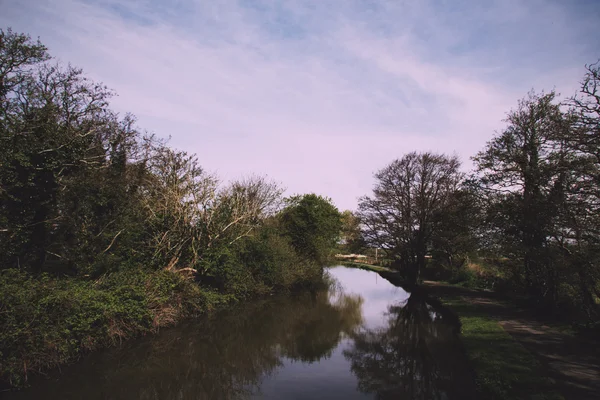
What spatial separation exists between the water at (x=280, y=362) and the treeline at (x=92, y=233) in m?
1.26

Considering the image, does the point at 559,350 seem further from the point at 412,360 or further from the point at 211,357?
the point at 211,357

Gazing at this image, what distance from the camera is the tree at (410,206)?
31312 mm

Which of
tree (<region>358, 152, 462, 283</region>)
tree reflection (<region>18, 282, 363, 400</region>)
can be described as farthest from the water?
tree (<region>358, 152, 462, 283</region>)

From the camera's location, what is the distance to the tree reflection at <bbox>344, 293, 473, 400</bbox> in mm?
10617

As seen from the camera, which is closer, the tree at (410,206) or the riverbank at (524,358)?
the riverbank at (524,358)

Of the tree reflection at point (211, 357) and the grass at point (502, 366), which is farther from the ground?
the grass at point (502, 366)

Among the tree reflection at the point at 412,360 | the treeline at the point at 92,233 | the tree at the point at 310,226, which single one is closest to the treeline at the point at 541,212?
the tree reflection at the point at 412,360

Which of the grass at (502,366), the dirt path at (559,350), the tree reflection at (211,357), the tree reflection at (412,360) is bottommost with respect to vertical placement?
the tree reflection at (211,357)

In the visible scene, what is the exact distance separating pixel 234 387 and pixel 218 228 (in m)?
11.8

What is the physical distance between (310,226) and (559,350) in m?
25.4

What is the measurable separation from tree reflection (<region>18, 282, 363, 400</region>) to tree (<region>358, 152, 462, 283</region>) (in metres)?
12.0

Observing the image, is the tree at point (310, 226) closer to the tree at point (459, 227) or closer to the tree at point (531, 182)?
the tree at point (459, 227)

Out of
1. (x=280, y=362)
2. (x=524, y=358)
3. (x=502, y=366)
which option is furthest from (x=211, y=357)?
(x=524, y=358)

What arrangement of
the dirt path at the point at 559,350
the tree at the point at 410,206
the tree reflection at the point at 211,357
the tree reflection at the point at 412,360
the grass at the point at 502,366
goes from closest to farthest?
the grass at the point at 502,366, the dirt path at the point at 559,350, the tree reflection at the point at 211,357, the tree reflection at the point at 412,360, the tree at the point at 410,206
